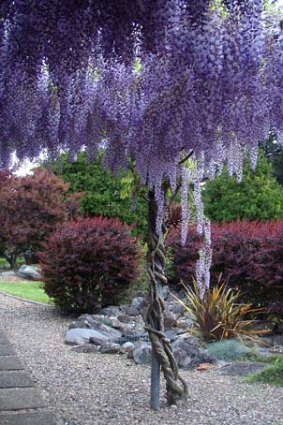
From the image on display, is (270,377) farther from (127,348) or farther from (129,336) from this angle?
→ (129,336)

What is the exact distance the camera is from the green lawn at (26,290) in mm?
12461

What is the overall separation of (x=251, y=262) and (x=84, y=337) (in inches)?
115

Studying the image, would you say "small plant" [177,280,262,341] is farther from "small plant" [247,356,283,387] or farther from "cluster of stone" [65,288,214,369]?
"small plant" [247,356,283,387]

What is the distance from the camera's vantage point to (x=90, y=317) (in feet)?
30.8

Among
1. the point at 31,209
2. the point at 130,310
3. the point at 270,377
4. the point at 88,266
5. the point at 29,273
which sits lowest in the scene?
the point at 270,377

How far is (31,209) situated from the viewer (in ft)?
60.1

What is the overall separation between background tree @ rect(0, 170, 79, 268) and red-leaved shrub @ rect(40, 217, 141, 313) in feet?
25.4

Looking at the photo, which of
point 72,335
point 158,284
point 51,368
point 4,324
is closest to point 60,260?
point 4,324

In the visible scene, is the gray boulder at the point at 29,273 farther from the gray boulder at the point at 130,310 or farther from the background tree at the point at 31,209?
the gray boulder at the point at 130,310

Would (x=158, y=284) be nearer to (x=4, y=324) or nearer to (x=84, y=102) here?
(x=84, y=102)

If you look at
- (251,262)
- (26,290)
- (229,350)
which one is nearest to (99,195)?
(26,290)

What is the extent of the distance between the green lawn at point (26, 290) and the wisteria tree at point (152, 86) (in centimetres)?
699

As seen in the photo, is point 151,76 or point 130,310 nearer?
point 151,76

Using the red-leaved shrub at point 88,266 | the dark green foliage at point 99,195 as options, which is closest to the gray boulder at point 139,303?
the red-leaved shrub at point 88,266
